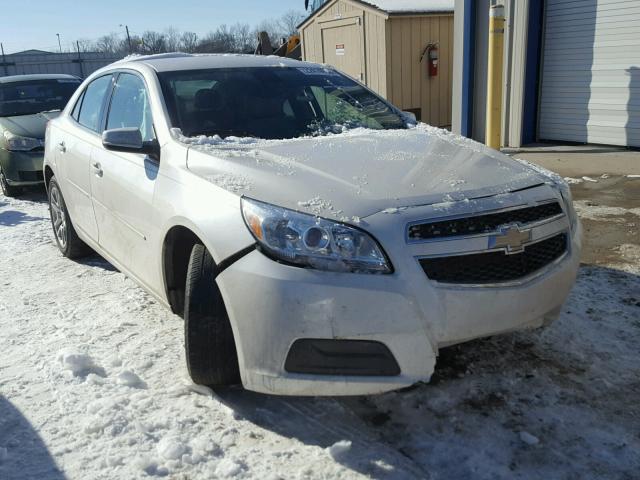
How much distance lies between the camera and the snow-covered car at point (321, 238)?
7.56ft

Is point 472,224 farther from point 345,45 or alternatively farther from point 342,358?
point 345,45

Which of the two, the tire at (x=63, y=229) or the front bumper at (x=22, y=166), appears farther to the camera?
the front bumper at (x=22, y=166)

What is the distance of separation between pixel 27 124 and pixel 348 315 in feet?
23.7

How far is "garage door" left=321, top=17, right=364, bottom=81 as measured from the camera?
471 inches

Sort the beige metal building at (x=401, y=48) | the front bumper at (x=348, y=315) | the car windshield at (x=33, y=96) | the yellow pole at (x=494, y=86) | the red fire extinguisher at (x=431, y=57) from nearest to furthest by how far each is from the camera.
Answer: the front bumper at (x=348, y=315), the yellow pole at (x=494, y=86), the car windshield at (x=33, y=96), the beige metal building at (x=401, y=48), the red fire extinguisher at (x=431, y=57)

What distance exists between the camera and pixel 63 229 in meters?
5.08

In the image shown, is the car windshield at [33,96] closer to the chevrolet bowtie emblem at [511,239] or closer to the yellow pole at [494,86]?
the yellow pole at [494,86]

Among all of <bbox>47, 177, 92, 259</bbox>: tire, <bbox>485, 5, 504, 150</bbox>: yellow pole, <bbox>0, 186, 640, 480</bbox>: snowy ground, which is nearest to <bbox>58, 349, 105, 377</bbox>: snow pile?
<bbox>0, 186, 640, 480</bbox>: snowy ground

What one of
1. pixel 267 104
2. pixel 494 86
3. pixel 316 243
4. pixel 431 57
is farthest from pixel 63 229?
pixel 431 57

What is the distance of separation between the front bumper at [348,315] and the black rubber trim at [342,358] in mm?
20

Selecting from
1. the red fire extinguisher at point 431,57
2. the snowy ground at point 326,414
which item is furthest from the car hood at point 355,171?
the red fire extinguisher at point 431,57

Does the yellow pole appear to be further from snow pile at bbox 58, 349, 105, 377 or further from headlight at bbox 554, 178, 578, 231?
snow pile at bbox 58, 349, 105, 377

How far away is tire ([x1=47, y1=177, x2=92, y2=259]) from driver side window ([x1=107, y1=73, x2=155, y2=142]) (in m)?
1.19

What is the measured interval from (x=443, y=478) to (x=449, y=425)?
0.35m
